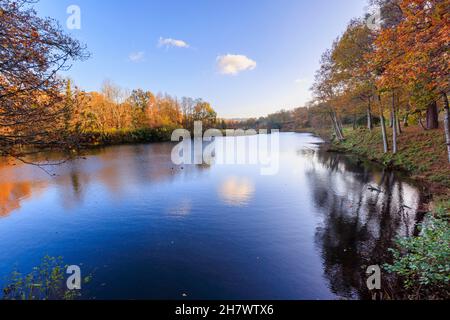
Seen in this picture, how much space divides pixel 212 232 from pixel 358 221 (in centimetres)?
493

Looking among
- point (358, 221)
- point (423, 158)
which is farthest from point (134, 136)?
point (358, 221)

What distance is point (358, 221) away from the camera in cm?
771

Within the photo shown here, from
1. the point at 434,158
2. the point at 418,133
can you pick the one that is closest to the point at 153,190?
the point at 434,158

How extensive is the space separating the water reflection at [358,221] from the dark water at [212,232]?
0.03m

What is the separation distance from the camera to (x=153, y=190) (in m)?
12.1

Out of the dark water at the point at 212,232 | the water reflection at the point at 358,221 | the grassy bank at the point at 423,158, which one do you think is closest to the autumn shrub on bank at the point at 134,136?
the dark water at the point at 212,232

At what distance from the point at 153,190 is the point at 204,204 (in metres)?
3.60

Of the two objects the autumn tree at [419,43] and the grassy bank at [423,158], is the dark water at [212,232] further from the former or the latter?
the autumn tree at [419,43]

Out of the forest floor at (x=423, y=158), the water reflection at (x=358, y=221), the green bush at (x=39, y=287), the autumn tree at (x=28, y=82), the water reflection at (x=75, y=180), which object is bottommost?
the green bush at (x=39, y=287)

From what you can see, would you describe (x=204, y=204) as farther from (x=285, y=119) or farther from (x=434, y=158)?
(x=285, y=119)

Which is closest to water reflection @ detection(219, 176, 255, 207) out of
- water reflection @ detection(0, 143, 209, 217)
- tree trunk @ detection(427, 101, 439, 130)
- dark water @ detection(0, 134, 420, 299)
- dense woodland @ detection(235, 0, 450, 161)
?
dark water @ detection(0, 134, 420, 299)

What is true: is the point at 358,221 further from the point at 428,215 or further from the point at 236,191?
the point at 236,191

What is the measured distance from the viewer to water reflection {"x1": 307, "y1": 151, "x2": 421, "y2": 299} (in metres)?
5.14

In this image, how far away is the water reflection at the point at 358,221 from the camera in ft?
16.9
